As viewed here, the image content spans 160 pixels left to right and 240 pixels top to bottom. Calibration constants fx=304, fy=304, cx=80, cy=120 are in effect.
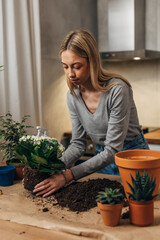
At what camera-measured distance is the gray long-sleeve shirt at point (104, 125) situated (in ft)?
4.92

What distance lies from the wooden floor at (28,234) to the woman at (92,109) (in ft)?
0.99

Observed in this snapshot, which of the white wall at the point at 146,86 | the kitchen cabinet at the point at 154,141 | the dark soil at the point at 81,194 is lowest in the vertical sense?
the kitchen cabinet at the point at 154,141

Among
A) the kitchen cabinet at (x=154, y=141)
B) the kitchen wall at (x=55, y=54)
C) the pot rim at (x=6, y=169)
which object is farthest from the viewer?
the kitchen wall at (x=55, y=54)

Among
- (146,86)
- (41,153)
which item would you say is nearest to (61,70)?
(146,86)

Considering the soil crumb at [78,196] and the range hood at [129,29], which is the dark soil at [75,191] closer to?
the soil crumb at [78,196]

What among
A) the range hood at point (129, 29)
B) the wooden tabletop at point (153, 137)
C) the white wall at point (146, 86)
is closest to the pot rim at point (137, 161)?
the wooden tabletop at point (153, 137)

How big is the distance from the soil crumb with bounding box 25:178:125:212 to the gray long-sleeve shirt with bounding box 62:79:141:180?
0.44 feet

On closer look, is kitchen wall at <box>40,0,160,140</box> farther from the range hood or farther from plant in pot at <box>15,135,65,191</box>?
plant in pot at <box>15,135,65,191</box>

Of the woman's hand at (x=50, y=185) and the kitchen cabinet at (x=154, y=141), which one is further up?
the woman's hand at (x=50, y=185)

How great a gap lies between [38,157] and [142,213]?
0.49m

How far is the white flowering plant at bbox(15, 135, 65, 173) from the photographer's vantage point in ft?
4.20

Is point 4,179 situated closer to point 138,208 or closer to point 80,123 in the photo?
point 80,123

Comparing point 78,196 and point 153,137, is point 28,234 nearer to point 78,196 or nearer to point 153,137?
point 78,196

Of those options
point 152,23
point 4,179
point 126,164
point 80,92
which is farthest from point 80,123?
point 152,23
